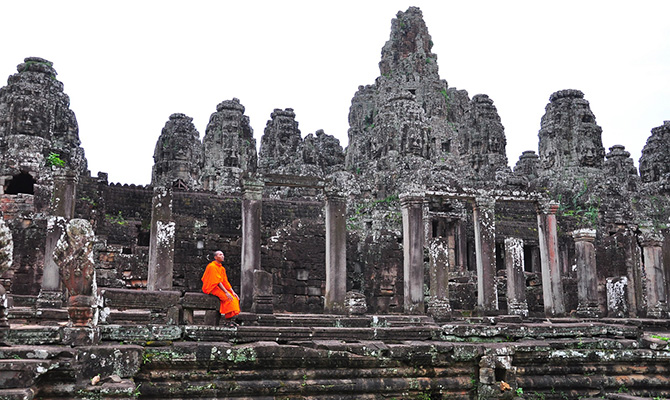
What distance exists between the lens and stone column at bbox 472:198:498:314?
48.6 ft

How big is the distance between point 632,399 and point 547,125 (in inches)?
988

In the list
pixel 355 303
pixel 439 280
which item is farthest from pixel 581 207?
pixel 355 303

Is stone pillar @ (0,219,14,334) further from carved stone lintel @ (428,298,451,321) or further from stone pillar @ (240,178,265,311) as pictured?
carved stone lintel @ (428,298,451,321)

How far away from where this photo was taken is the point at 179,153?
33344 millimetres

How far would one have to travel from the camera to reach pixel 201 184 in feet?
111

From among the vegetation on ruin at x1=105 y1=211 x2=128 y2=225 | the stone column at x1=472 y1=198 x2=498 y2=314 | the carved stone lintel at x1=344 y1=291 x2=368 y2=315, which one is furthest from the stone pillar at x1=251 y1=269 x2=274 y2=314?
the vegetation on ruin at x1=105 y1=211 x2=128 y2=225

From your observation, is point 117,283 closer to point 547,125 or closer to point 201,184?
point 201,184

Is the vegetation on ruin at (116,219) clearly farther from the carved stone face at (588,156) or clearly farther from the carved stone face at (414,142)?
the carved stone face at (588,156)

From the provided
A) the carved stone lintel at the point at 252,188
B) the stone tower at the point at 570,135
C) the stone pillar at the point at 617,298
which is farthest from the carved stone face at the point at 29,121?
the stone tower at the point at 570,135

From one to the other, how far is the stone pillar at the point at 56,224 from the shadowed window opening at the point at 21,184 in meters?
9.82

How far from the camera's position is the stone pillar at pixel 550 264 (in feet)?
51.0

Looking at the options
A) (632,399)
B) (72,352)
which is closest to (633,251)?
(632,399)

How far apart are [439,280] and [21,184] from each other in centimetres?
1686

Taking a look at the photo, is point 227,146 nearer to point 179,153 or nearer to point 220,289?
point 179,153
